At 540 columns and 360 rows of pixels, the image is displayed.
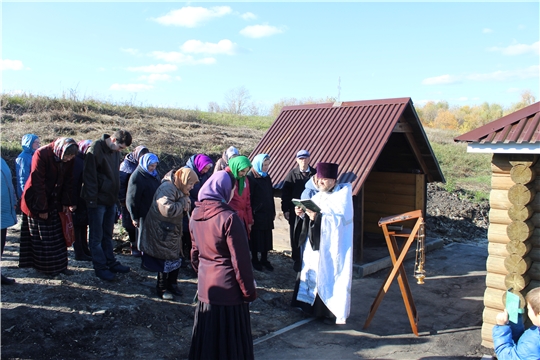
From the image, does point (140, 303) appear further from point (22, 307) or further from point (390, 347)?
point (390, 347)

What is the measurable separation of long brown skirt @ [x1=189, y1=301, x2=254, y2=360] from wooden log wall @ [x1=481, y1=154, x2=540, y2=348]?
3.01m

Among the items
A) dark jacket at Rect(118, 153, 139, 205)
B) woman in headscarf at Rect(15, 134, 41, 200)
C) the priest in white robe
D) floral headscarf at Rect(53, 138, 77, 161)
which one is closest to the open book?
the priest in white robe

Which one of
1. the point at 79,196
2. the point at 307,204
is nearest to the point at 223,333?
the point at 307,204

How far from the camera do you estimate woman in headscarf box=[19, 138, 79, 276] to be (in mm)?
5441

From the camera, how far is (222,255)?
3.77m

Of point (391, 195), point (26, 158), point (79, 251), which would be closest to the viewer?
point (26, 158)

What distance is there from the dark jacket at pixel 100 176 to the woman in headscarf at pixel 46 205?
0.22m

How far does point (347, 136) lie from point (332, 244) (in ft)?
11.4

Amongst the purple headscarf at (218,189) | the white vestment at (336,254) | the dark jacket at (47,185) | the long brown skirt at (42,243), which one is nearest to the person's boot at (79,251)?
the long brown skirt at (42,243)

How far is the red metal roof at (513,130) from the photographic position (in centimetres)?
470

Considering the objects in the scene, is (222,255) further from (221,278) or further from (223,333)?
(223,333)

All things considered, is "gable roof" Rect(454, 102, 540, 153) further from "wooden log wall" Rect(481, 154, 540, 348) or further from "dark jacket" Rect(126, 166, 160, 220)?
"dark jacket" Rect(126, 166, 160, 220)

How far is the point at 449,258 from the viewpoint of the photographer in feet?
31.0

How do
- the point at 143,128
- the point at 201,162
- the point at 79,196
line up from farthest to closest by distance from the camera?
the point at 143,128, the point at 201,162, the point at 79,196
